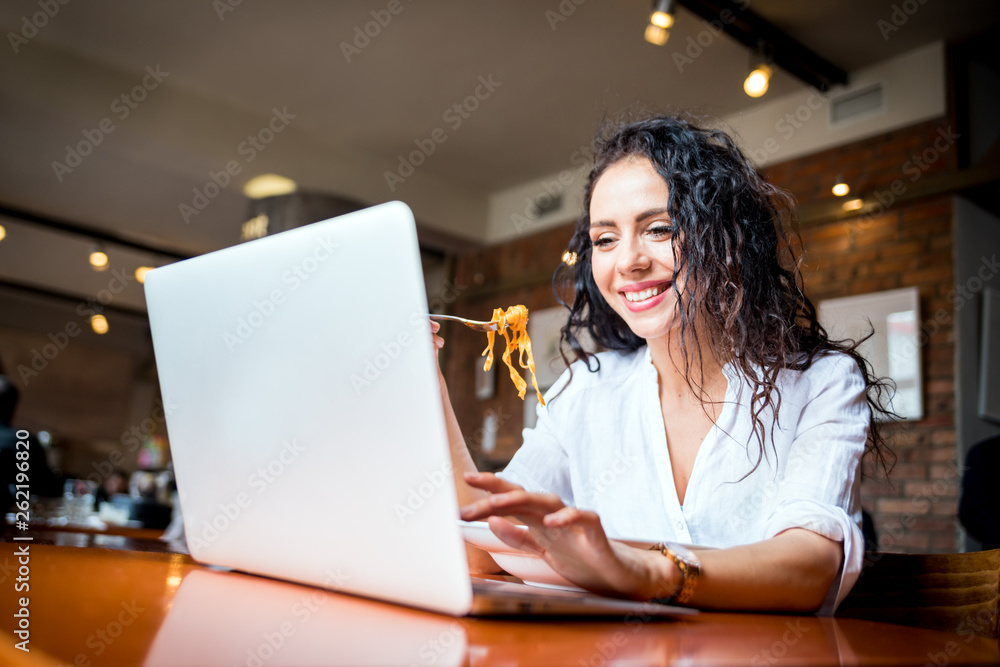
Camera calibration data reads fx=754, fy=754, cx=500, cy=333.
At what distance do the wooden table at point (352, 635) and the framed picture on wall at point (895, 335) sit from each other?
3.55 m

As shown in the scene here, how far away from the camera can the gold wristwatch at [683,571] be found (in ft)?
2.13

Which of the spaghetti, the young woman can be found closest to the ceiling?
the young woman

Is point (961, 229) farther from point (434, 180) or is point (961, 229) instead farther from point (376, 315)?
point (376, 315)

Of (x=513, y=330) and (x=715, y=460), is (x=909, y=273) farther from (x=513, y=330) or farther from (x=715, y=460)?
Answer: (x=513, y=330)

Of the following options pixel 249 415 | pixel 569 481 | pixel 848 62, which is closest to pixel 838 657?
pixel 249 415

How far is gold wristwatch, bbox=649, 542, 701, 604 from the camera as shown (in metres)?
0.65

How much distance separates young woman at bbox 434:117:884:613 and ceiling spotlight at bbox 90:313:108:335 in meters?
8.74

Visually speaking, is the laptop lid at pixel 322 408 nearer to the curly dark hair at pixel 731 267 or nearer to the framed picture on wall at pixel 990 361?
the curly dark hair at pixel 731 267

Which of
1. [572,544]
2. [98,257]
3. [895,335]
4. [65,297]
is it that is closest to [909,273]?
[895,335]

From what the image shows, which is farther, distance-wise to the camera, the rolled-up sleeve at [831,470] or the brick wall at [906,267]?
the brick wall at [906,267]

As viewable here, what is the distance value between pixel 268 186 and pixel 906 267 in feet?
13.2

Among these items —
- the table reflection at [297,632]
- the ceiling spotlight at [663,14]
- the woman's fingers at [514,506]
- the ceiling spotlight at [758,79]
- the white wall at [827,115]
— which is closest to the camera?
the table reflection at [297,632]

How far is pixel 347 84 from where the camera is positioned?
15.1ft

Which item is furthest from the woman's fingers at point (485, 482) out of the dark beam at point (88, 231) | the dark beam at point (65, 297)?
the dark beam at point (65, 297)
